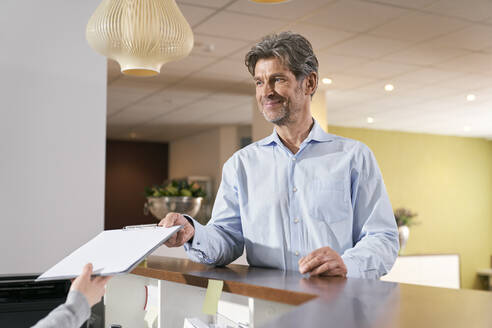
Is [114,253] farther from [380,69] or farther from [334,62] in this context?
[380,69]

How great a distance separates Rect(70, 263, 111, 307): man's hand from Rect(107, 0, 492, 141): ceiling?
309 cm

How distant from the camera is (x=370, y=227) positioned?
149cm

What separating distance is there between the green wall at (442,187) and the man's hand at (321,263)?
806 cm

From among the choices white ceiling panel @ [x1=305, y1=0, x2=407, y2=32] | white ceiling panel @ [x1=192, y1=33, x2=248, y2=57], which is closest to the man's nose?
white ceiling panel @ [x1=305, y1=0, x2=407, y2=32]

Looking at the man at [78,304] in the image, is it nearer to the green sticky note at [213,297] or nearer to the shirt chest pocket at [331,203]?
the green sticky note at [213,297]

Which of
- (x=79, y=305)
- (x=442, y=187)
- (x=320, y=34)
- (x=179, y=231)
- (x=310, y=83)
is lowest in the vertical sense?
(x=79, y=305)

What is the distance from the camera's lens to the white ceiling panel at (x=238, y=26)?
13.6ft

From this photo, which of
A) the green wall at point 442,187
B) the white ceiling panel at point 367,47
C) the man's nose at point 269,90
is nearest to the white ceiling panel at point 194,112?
the green wall at point 442,187

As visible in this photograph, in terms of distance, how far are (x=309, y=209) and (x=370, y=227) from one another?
176 mm

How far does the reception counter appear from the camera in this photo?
2.60ft

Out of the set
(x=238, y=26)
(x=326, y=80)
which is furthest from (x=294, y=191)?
(x=326, y=80)

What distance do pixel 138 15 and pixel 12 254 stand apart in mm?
1424


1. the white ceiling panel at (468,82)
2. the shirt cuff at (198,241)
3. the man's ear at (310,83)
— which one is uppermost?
the white ceiling panel at (468,82)

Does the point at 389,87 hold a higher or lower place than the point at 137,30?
higher
